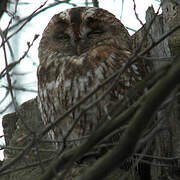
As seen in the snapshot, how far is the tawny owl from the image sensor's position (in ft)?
10.5

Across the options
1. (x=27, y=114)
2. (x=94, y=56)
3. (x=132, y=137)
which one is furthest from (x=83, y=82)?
(x=132, y=137)

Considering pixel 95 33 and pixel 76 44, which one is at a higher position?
pixel 95 33

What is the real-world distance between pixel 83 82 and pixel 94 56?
280mm

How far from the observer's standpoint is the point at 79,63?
10.9ft

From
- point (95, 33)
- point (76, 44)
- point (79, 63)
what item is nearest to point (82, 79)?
point (79, 63)

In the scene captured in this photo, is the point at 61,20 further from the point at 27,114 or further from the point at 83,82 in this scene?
the point at 27,114

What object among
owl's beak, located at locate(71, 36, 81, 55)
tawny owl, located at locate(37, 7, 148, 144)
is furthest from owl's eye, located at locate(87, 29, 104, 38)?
owl's beak, located at locate(71, 36, 81, 55)

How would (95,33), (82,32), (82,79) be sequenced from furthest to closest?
(95,33), (82,32), (82,79)

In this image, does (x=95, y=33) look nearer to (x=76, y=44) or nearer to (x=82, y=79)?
(x=76, y=44)

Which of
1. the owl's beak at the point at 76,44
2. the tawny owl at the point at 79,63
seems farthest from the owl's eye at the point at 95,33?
the owl's beak at the point at 76,44

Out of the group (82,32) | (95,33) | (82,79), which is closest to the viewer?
(82,79)

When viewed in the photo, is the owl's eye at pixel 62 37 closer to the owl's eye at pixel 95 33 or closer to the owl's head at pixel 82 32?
the owl's head at pixel 82 32

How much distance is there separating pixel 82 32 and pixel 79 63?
309 mm

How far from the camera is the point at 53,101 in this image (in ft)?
11.0
